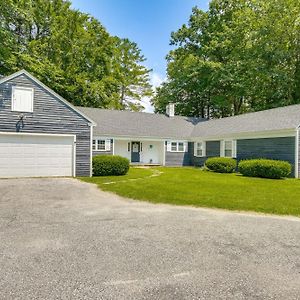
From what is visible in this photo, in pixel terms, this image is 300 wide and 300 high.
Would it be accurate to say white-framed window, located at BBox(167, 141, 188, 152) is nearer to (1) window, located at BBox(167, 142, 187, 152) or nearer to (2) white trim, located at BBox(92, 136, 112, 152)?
(1) window, located at BBox(167, 142, 187, 152)

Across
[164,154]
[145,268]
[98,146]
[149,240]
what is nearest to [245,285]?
[145,268]

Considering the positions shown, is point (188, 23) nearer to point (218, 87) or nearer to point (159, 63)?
point (159, 63)

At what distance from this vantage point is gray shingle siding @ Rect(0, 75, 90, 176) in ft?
48.3

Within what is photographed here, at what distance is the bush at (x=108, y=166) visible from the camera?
16.6 m

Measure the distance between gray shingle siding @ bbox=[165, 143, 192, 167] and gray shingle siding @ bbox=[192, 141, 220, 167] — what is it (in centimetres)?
72

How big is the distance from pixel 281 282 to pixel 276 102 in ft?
102

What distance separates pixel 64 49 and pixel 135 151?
1326 centimetres

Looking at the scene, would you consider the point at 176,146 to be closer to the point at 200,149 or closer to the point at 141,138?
the point at 200,149

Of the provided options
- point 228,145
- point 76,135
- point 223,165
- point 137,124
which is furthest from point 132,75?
point 76,135

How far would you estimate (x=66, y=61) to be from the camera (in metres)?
28.5

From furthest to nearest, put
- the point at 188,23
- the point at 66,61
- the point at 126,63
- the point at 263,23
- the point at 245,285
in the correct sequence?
the point at 126,63 < the point at 188,23 < the point at 263,23 < the point at 66,61 < the point at 245,285

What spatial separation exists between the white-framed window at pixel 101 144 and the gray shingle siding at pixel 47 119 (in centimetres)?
593

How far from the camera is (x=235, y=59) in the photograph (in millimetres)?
33406

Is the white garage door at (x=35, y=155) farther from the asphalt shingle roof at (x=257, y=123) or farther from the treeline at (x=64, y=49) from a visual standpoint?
the asphalt shingle roof at (x=257, y=123)
